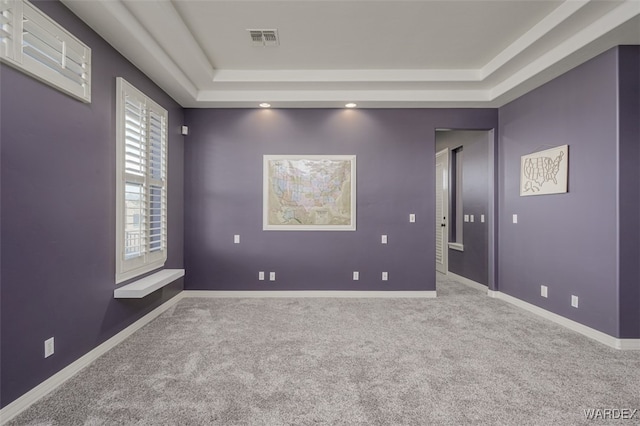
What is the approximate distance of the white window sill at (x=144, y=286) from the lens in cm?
262

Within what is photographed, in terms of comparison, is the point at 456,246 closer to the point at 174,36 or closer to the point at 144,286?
the point at 144,286

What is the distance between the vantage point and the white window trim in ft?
5.60

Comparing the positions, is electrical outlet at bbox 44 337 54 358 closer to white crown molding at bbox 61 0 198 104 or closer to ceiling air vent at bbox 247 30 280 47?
white crown molding at bbox 61 0 198 104

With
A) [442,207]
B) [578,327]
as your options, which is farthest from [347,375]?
[442,207]

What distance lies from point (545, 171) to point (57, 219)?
4.76m

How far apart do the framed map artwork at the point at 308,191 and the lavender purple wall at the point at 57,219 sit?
2.00 metres

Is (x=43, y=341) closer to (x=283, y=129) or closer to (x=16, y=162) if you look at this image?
(x=16, y=162)

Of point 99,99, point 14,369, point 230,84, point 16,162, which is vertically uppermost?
point 230,84

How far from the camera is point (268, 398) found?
1.92m

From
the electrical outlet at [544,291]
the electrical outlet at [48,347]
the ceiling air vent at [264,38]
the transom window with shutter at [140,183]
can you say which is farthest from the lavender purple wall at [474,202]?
the electrical outlet at [48,347]

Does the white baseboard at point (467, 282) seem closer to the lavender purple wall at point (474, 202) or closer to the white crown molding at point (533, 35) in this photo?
the lavender purple wall at point (474, 202)

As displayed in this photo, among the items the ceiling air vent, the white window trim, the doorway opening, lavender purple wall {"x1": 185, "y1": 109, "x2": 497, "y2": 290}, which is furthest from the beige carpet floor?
the ceiling air vent

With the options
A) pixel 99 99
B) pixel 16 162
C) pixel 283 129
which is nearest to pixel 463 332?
pixel 283 129

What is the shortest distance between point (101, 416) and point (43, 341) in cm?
70
